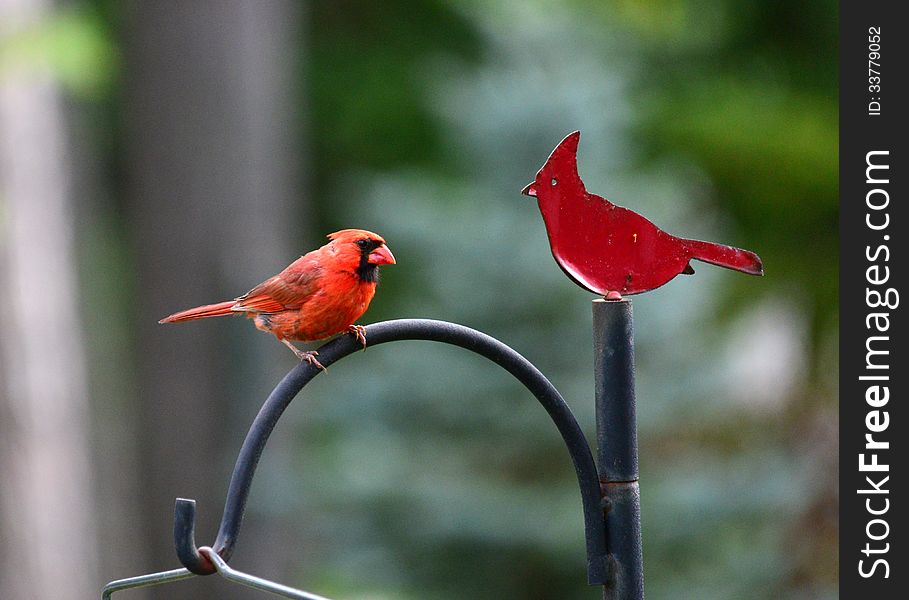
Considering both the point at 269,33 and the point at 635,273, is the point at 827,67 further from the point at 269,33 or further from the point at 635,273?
the point at 635,273

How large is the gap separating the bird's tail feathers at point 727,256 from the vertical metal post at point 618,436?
0.49ft

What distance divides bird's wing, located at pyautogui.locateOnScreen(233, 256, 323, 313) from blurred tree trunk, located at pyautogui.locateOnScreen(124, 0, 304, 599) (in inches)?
144

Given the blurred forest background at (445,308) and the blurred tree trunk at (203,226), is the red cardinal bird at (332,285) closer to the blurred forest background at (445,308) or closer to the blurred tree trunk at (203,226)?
the blurred forest background at (445,308)

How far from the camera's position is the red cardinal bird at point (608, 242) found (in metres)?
1.87

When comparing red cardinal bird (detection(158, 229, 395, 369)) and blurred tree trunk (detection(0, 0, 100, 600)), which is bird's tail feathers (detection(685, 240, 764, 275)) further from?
blurred tree trunk (detection(0, 0, 100, 600))

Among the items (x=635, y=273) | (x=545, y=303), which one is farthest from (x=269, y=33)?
(x=635, y=273)

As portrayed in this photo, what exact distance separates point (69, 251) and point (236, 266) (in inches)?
61.7

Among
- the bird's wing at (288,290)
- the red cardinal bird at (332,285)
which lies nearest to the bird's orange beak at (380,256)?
the red cardinal bird at (332,285)

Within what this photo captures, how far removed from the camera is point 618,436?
186cm

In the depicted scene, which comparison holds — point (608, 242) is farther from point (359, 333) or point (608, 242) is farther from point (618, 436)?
point (359, 333)

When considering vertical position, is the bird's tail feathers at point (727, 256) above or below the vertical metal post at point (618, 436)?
above

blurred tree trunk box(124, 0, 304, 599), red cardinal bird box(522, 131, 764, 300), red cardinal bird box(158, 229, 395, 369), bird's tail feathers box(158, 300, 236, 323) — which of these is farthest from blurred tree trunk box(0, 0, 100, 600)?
red cardinal bird box(522, 131, 764, 300)

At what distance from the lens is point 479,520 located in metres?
5.32

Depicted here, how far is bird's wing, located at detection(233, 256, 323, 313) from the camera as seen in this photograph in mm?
2312
